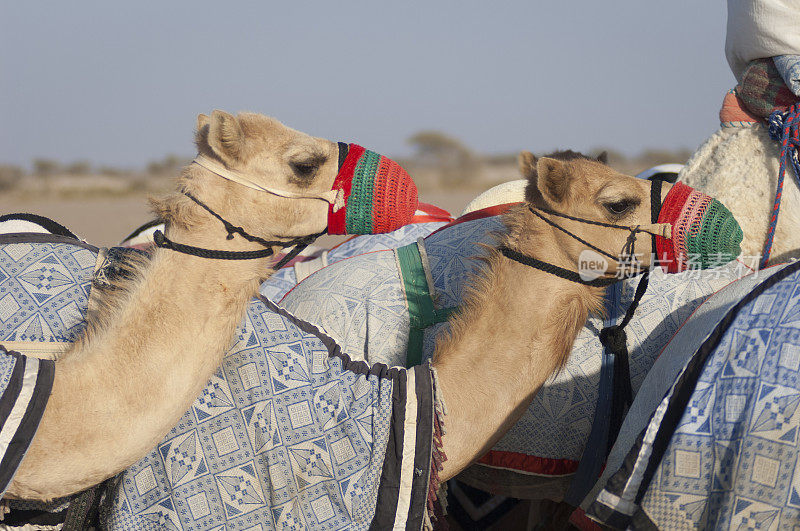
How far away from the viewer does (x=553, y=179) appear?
2229 millimetres

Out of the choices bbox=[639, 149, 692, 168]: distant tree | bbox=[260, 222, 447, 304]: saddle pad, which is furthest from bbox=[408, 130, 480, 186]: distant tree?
bbox=[260, 222, 447, 304]: saddle pad

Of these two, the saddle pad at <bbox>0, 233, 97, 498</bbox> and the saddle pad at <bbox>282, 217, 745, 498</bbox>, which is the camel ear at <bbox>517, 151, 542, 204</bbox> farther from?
the saddle pad at <bbox>0, 233, 97, 498</bbox>

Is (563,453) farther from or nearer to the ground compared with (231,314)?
nearer to the ground

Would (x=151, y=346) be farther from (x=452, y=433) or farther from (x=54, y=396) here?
(x=452, y=433)

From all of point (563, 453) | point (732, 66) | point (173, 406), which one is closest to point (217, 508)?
point (173, 406)

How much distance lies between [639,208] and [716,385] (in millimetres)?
581

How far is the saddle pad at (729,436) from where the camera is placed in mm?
1835

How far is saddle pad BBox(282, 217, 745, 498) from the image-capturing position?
2.59 meters

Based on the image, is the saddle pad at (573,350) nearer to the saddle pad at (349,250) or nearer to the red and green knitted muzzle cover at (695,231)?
the red and green knitted muzzle cover at (695,231)

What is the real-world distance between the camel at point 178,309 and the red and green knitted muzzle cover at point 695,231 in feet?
3.27

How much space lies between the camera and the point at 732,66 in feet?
10.3

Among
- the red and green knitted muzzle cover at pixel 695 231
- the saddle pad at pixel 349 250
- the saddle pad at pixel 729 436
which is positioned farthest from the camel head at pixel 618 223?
the saddle pad at pixel 349 250

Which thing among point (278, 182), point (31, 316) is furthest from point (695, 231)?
point (31, 316)

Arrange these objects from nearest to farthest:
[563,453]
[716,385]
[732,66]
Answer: [716,385] → [563,453] → [732,66]
